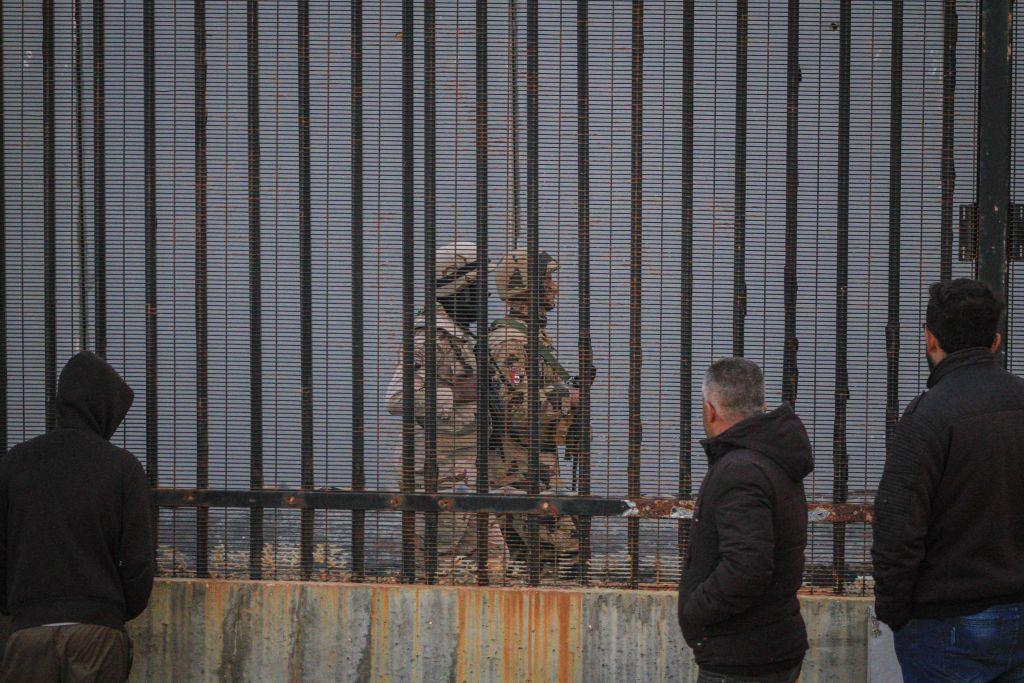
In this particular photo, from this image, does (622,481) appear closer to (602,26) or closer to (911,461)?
(911,461)

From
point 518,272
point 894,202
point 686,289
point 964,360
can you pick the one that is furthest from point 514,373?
point 964,360

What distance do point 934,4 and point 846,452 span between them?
2054 millimetres

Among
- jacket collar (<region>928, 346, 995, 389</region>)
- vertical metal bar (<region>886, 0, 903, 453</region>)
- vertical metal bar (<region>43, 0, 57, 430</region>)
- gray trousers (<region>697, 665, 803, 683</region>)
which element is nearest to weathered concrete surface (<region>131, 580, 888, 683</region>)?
vertical metal bar (<region>886, 0, 903, 453</region>)

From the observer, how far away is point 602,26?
4891 millimetres

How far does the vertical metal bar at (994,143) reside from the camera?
4.82 m

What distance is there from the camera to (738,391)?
3.63 m

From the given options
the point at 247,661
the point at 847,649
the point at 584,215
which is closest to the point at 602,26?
the point at 584,215

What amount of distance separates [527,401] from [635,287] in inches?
27.8

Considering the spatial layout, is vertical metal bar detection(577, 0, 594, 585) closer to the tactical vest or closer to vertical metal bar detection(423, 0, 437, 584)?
the tactical vest

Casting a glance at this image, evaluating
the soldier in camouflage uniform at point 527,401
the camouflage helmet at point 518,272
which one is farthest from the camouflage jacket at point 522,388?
the camouflage helmet at point 518,272

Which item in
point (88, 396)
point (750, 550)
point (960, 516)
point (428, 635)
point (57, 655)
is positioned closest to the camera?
point (750, 550)

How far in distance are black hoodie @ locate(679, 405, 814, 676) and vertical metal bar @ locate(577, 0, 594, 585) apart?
1223mm

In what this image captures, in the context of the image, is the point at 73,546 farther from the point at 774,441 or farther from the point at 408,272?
the point at 774,441

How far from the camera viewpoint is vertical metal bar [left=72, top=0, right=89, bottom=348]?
5047 millimetres
